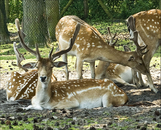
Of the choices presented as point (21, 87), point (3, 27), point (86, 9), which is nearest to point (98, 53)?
point (21, 87)

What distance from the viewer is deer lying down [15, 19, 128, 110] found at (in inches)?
211

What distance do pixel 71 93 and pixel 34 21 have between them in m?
7.41

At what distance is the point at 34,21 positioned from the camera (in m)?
12.6

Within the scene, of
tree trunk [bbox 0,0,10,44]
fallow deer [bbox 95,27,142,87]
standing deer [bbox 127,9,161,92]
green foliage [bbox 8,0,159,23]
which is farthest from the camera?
green foliage [bbox 8,0,159,23]

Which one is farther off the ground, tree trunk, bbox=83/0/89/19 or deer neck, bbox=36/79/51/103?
tree trunk, bbox=83/0/89/19

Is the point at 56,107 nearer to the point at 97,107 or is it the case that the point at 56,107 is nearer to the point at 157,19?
the point at 97,107

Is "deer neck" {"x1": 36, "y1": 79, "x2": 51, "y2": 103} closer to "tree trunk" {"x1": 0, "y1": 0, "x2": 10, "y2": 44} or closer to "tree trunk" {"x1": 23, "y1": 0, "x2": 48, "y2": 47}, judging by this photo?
"tree trunk" {"x1": 23, "y1": 0, "x2": 48, "y2": 47}

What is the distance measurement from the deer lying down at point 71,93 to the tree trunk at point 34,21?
6.91 meters

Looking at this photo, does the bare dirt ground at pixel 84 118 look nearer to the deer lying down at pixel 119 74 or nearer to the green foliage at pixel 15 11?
the deer lying down at pixel 119 74

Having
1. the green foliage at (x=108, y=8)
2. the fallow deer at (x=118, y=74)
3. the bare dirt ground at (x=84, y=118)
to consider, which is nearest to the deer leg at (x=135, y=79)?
the fallow deer at (x=118, y=74)

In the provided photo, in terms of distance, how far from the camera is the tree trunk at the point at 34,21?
1245 centimetres

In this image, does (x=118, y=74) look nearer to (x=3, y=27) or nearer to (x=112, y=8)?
(x=3, y=27)

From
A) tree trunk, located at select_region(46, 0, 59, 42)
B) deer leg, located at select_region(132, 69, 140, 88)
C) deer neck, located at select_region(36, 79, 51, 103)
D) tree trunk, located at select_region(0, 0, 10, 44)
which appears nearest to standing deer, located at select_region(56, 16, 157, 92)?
deer leg, located at select_region(132, 69, 140, 88)

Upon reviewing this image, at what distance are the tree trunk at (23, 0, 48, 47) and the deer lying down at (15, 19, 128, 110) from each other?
272 inches
